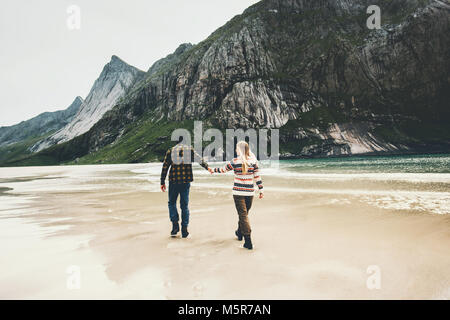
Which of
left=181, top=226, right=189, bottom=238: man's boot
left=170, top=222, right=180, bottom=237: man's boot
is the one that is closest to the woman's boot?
left=181, top=226, right=189, bottom=238: man's boot

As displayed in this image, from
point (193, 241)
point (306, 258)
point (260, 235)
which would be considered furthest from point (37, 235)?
point (306, 258)

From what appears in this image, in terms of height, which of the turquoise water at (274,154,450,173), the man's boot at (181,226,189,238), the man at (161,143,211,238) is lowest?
the turquoise water at (274,154,450,173)

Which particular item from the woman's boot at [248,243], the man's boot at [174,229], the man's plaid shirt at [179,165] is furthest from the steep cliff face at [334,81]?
the woman's boot at [248,243]

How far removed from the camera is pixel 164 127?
535 ft

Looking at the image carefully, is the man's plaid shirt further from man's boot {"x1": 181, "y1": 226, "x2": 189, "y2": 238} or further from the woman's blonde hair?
the woman's blonde hair

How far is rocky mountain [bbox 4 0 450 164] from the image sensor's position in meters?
139

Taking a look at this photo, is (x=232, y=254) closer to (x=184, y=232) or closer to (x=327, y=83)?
(x=184, y=232)

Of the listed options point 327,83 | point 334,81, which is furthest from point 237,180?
point 334,81

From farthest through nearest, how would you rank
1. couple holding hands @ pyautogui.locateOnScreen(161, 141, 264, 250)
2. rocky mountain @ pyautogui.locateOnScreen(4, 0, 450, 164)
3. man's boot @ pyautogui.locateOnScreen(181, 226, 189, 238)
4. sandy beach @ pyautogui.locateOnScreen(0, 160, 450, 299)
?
rocky mountain @ pyautogui.locateOnScreen(4, 0, 450, 164) < man's boot @ pyautogui.locateOnScreen(181, 226, 189, 238) < couple holding hands @ pyautogui.locateOnScreen(161, 141, 264, 250) < sandy beach @ pyautogui.locateOnScreen(0, 160, 450, 299)

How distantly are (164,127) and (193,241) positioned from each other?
163 meters

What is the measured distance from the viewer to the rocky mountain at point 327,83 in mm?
139250

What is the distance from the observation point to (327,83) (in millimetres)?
154375

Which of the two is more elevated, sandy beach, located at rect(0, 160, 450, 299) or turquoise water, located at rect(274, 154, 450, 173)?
sandy beach, located at rect(0, 160, 450, 299)

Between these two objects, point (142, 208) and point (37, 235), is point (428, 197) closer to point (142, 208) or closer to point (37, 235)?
point (142, 208)
